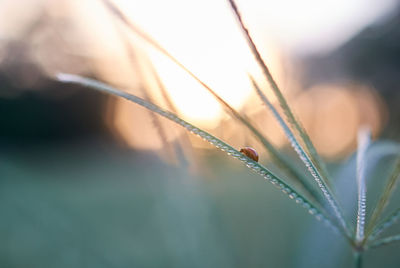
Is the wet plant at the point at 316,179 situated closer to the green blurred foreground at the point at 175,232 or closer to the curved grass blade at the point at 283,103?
the curved grass blade at the point at 283,103

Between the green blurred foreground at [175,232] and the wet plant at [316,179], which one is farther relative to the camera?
the green blurred foreground at [175,232]

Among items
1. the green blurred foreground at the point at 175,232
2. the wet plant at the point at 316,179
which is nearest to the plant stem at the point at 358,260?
the wet plant at the point at 316,179

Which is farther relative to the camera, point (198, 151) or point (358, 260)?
point (198, 151)

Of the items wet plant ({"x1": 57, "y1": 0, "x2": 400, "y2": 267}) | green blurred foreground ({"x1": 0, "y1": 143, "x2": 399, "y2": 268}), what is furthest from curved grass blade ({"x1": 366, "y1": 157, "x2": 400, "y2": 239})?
green blurred foreground ({"x1": 0, "y1": 143, "x2": 399, "y2": 268})

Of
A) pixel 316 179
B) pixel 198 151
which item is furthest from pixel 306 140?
pixel 198 151

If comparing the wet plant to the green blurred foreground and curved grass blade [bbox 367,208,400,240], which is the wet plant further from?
the green blurred foreground

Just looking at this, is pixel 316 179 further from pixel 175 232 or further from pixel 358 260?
pixel 175 232


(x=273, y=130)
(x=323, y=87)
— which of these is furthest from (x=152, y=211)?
(x=323, y=87)

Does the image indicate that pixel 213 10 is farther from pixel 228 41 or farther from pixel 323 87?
pixel 323 87
